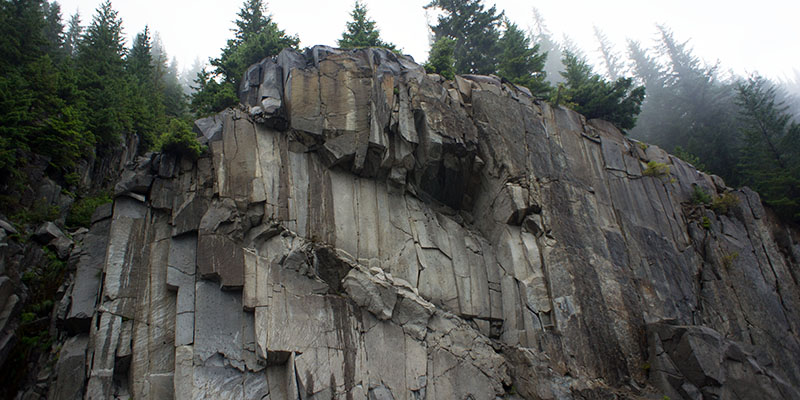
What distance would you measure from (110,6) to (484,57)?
101 ft

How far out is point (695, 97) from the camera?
122ft

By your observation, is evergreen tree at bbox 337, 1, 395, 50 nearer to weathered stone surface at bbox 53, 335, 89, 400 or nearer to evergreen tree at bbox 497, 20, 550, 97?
evergreen tree at bbox 497, 20, 550, 97

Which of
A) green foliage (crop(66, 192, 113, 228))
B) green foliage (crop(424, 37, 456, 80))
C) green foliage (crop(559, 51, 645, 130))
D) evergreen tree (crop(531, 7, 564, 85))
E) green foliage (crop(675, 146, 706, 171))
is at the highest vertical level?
evergreen tree (crop(531, 7, 564, 85))

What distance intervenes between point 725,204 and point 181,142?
25.2m

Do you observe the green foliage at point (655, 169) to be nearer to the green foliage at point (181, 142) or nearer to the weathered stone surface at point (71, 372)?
the green foliage at point (181, 142)

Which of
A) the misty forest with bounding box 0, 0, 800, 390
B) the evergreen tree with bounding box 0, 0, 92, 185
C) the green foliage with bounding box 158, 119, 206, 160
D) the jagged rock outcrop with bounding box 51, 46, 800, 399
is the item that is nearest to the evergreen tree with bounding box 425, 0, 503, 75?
the misty forest with bounding box 0, 0, 800, 390

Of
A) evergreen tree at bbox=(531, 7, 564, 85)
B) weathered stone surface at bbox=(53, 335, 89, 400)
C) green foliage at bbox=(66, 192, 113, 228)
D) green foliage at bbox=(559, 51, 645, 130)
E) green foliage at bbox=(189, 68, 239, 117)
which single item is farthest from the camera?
evergreen tree at bbox=(531, 7, 564, 85)

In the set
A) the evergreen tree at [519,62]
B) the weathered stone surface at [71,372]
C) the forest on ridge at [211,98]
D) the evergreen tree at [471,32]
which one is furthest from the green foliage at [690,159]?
the weathered stone surface at [71,372]

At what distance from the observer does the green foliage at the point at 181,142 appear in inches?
571

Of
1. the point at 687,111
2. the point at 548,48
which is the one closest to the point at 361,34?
the point at 687,111

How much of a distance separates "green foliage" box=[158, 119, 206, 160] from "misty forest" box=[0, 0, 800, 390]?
0.04m

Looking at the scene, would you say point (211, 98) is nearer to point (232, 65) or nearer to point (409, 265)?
point (232, 65)

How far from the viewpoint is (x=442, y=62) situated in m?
21.1

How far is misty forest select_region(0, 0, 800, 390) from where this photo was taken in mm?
14953
